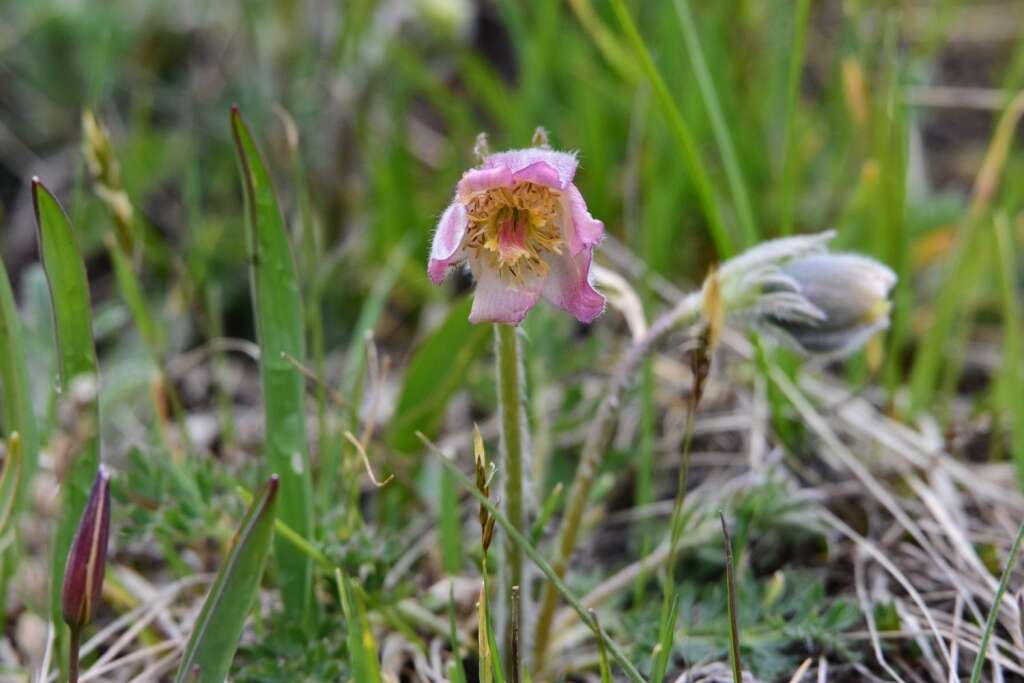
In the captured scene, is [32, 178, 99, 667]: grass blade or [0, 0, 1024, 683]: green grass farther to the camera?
[0, 0, 1024, 683]: green grass

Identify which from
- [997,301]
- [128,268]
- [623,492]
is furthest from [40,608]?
[997,301]

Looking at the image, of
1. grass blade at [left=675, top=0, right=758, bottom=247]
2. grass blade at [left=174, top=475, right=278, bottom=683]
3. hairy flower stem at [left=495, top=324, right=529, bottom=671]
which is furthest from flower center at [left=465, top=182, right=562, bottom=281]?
grass blade at [left=675, top=0, right=758, bottom=247]

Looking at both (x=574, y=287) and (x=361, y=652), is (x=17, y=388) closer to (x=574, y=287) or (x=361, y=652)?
(x=361, y=652)

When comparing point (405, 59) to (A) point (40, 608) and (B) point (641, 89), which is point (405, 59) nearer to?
(B) point (641, 89)

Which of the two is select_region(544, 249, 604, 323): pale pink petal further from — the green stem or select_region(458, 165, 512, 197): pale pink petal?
the green stem

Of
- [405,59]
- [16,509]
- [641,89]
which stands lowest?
[16,509]

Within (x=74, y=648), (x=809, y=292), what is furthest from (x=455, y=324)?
(x=74, y=648)
